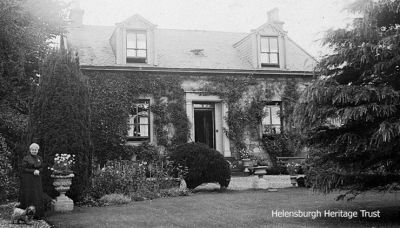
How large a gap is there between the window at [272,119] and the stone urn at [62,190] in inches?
453

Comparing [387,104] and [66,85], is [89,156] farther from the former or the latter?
[387,104]

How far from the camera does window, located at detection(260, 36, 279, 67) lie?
2031 cm

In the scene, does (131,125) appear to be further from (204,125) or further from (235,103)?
(235,103)

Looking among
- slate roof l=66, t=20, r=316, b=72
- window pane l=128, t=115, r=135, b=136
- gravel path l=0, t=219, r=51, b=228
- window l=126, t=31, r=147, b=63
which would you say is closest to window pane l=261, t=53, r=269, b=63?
slate roof l=66, t=20, r=316, b=72

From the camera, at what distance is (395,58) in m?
7.51

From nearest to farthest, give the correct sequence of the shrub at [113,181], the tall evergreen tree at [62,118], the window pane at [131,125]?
the tall evergreen tree at [62,118], the shrub at [113,181], the window pane at [131,125]

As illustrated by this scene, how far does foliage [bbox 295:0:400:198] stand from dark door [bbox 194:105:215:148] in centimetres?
1106

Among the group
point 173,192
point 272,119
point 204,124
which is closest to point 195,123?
point 204,124

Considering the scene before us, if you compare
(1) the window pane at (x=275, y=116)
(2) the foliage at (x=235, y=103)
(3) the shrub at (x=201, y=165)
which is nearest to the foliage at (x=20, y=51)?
(3) the shrub at (x=201, y=165)

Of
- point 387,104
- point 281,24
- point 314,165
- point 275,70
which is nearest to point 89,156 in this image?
point 314,165

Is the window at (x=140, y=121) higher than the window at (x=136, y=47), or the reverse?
the window at (x=136, y=47)

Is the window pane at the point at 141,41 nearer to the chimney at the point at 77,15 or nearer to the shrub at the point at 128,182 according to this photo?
the chimney at the point at 77,15

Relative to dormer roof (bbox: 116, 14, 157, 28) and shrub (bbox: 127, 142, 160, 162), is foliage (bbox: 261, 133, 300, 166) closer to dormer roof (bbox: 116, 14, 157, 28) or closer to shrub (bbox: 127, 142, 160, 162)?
shrub (bbox: 127, 142, 160, 162)

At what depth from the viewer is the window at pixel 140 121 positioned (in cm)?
1842
